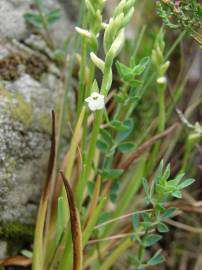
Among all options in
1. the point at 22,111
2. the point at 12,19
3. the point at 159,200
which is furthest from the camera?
the point at 12,19

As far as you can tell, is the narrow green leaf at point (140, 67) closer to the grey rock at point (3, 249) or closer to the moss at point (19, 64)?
the moss at point (19, 64)

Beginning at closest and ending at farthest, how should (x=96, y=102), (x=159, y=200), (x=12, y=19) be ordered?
(x=96, y=102) → (x=159, y=200) → (x=12, y=19)

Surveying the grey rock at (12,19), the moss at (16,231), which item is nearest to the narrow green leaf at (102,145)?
the moss at (16,231)

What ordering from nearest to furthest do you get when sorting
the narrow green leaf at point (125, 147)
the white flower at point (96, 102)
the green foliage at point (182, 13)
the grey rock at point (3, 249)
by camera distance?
the white flower at point (96, 102) < the green foliage at point (182, 13) < the grey rock at point (3, 249) < the narrow green leaf at point (125, 147)

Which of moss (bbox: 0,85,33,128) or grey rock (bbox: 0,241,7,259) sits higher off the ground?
moss (bbox: 0,85,33,128)

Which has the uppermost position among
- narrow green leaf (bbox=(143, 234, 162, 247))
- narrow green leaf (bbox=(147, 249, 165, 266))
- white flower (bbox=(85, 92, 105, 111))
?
white flower (bbox=(85, 92, 105, 111))

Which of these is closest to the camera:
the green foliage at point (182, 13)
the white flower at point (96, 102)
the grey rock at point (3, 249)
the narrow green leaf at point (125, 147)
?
the white flower at point (96, 102)

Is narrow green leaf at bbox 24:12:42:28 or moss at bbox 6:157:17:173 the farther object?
narrow green leaf at bbox 24:12:42:28

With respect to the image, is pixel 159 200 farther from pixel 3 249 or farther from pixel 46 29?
pixel 46 29

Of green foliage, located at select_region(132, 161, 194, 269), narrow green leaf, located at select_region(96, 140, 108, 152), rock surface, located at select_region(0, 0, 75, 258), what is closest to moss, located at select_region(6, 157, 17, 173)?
rock surface, located at select_region(0, 0, 75, 258)

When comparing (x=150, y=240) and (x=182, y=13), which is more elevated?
(x=182, y=13)

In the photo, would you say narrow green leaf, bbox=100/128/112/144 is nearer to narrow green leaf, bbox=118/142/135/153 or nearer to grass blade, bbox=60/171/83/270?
narrow green leaf, bbox=118/142/135/153

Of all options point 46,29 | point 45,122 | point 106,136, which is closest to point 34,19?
point 46,29

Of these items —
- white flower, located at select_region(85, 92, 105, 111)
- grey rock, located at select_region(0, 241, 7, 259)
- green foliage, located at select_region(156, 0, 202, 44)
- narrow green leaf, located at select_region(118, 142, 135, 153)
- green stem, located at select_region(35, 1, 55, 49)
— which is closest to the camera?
white flower, located at select_region(85, 92, 105, 111)
